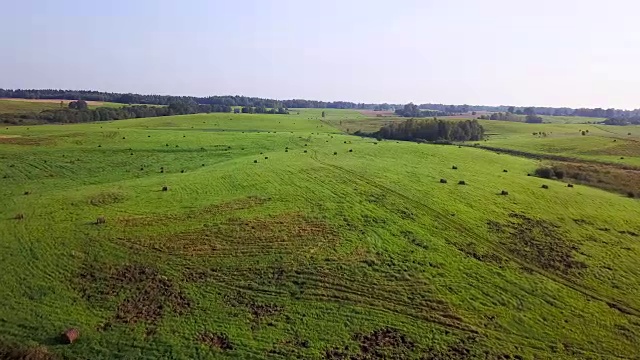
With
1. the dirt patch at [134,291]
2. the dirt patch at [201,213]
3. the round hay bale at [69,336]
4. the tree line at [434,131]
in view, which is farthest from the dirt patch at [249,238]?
the tree line at [434,131]

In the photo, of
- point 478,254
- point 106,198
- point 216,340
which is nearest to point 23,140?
point 106,198

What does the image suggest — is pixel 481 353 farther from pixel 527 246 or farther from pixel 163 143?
pixel 163 143

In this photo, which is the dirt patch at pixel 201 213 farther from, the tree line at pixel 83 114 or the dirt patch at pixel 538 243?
the tree line at pixel 83 114

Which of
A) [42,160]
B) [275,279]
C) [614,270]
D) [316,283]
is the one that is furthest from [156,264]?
[42,160]

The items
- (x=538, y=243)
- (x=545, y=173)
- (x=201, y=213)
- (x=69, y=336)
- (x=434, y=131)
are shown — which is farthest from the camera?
(x=434, y=131)

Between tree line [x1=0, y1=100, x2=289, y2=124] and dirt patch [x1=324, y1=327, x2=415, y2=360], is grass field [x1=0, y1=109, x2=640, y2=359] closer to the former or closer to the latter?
dirt patch [x1=324, y1=327, x2=415, y2=360]

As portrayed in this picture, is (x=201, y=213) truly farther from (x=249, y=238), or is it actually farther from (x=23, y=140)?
(x=23, y=140)

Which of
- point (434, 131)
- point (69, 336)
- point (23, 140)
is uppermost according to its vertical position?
point (434, 131)
